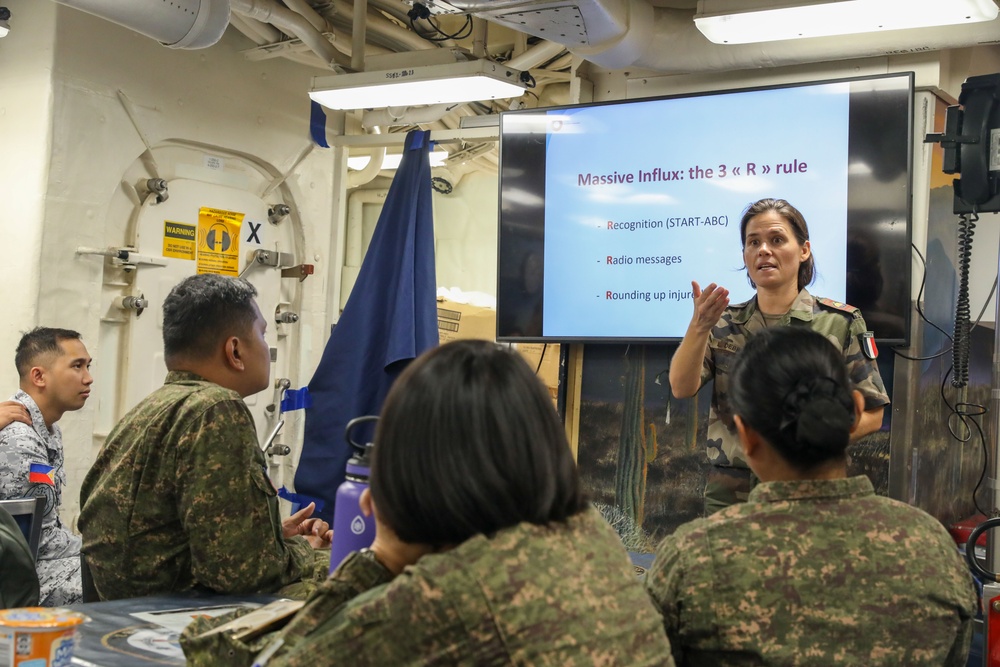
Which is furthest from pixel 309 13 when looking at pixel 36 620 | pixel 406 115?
pixel 36 620

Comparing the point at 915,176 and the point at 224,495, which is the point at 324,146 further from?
the point at 224,495

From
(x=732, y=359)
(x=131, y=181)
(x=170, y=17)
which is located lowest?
(x=732, y=359)

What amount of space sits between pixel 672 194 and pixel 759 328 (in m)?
1.05

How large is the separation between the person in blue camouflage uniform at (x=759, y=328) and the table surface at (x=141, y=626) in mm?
1288

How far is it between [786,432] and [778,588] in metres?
0.24

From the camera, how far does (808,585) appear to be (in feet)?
4.33

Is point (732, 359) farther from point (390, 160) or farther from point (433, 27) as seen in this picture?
point (390, 160)

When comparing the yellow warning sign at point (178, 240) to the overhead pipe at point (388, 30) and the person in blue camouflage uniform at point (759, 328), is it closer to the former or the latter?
the overhead pipe at point (388, 30)

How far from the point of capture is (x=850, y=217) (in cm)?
321

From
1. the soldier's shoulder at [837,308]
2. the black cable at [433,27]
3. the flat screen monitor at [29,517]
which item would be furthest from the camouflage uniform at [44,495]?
the black cable at [433,27]

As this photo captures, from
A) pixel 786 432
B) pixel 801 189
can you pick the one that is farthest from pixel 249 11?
pixel 786 432

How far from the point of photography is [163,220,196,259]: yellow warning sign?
173 inches

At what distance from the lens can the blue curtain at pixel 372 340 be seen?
4074 millimetres

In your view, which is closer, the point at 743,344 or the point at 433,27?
the point at 743,344
